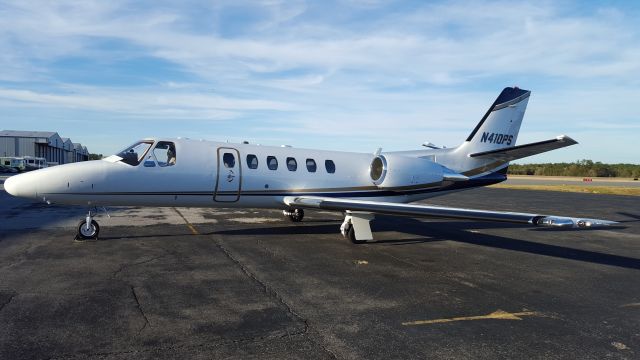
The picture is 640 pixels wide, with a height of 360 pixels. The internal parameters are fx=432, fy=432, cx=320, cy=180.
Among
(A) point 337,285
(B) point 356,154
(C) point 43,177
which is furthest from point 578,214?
(C) point 43,177

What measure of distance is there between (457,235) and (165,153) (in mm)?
9610

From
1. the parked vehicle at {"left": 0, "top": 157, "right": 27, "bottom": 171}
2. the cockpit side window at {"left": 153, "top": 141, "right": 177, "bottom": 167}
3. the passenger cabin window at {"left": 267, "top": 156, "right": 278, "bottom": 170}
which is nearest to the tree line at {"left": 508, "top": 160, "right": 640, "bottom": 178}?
the passenger cabin window at {"left": 267, "top": 156, "right": 278, "bottom": 170}

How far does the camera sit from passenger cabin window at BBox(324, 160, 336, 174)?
1415 centimetres

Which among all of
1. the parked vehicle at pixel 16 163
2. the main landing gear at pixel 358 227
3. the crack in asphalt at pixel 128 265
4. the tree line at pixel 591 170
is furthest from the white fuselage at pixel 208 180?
the tree line at pixel 591 170

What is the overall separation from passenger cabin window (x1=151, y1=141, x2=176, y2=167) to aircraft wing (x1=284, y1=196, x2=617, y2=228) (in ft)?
11.5

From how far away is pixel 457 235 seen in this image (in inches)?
572

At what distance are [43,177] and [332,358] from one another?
30.2 ft

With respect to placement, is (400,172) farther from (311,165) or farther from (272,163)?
(272,163)

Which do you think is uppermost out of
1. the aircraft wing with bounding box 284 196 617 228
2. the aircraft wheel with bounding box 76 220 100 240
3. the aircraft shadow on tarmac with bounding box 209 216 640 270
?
the aircraft wing with bounding box 284 196 617 228

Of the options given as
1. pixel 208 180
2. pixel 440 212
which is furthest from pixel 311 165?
pixel 440 212

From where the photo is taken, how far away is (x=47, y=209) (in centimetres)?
1909

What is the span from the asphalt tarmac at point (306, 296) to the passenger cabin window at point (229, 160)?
6.79 feet

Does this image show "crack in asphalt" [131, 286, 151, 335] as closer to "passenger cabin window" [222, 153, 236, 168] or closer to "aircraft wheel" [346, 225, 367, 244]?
"passenger cabin window" [222, 153, 236, 168]

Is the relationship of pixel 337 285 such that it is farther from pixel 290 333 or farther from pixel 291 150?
pixel 291 150
